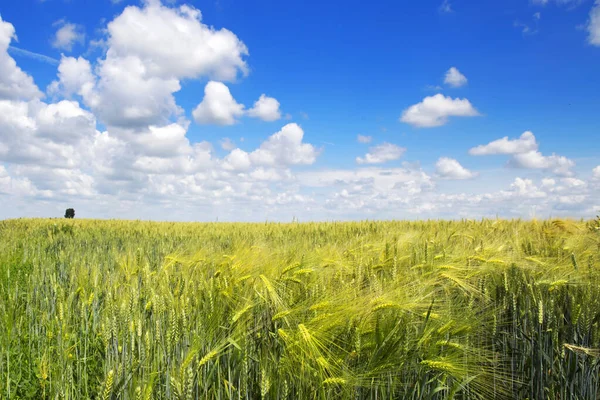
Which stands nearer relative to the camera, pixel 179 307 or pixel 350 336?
pixel 350 336

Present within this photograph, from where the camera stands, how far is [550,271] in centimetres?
345

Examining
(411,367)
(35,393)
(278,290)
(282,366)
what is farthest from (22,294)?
(411,367)

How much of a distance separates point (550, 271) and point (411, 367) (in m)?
1.99

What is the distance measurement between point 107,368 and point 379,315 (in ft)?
4.85

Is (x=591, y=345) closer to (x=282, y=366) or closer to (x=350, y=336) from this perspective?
(x=350, y=336)

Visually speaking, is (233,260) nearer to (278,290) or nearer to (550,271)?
(278,290)

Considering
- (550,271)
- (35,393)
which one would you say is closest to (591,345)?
(550,271)

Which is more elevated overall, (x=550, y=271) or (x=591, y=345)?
(x=550, y=271)

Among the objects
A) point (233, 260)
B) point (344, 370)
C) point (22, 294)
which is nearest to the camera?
point (344, 370)

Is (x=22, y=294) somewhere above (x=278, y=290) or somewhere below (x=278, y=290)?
below

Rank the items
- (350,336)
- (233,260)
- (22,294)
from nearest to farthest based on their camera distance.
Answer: (350,336)
(233,260)
(22,294)

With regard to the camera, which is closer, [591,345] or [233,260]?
[591,345]

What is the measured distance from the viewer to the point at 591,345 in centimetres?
288

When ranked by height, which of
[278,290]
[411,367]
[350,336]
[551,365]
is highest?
[278,290]
